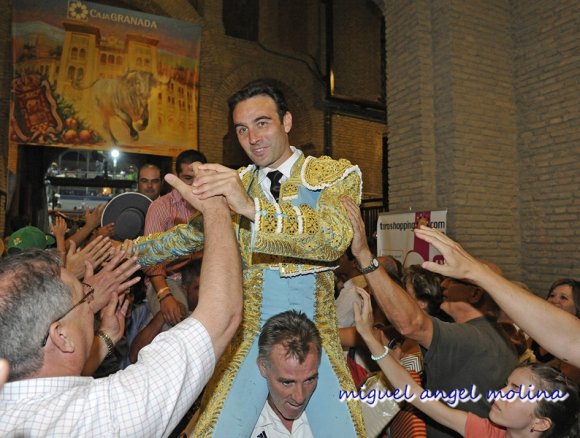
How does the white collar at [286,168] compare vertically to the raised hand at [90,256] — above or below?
above

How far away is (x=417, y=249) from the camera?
7.09m

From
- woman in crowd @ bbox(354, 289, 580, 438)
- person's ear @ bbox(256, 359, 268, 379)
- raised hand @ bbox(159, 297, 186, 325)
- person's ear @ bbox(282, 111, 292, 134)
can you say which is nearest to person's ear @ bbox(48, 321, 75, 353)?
person's ear @ bbox(256, 359, 268, 379)

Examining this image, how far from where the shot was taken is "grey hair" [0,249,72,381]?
1281 millimetres

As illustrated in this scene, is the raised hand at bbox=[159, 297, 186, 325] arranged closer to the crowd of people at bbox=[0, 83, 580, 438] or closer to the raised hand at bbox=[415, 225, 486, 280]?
the crowd of people at bbox=[0, 83, 580, 438]

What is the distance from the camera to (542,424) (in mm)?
2164

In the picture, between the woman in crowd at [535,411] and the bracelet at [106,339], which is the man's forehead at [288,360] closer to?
the bracelet at [106,339]

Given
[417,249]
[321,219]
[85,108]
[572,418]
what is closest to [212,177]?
[321,219]

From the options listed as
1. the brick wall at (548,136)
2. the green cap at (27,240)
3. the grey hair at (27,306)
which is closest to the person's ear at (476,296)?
the grey hair at (27,306)

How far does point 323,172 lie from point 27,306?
1.39 m

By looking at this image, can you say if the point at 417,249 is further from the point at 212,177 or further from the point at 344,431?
the point at 212,177

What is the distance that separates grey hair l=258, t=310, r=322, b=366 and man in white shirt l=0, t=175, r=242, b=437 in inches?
36.9

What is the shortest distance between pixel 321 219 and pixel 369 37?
1725cm

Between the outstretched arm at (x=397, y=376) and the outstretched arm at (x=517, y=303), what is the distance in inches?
31.1

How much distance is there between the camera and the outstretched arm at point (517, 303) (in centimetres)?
177
